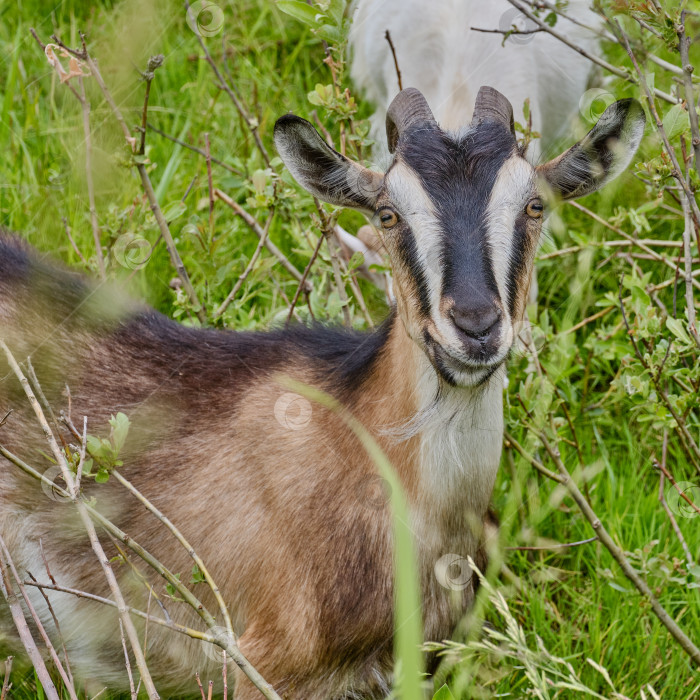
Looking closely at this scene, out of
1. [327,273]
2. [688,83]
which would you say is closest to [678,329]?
[688,83]

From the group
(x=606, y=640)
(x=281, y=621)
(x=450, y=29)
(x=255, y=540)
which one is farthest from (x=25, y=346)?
(x=450, y=29)

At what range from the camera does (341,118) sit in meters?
3.64

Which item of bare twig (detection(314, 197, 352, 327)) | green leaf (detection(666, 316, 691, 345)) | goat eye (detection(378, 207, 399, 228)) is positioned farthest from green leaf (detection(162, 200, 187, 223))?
green leaf (detection(666, 316, 691, 345))

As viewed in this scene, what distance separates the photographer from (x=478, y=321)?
2.48 m

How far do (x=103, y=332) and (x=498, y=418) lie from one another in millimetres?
1514

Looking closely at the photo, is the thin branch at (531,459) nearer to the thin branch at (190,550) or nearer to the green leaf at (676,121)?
the green leaf at (676,121)

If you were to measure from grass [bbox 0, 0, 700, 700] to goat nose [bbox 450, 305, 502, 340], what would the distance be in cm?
87

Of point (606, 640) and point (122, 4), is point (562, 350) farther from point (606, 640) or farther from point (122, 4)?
point (122, 4)

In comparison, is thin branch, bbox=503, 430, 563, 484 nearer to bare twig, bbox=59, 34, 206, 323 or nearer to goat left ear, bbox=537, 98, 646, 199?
goat left ear, bbox=537, 98, 646, 199

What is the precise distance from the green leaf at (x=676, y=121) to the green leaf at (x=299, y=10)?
1.19 metres

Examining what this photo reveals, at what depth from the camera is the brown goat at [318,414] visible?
2.75 metres

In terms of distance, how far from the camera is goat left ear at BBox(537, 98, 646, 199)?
9.34ft

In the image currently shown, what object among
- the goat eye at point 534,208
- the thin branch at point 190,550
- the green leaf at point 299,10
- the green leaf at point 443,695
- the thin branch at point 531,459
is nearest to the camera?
the green leaf at point 443,695

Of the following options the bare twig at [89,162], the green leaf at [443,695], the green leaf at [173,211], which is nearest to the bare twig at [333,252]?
the green leaf at [173,211]
